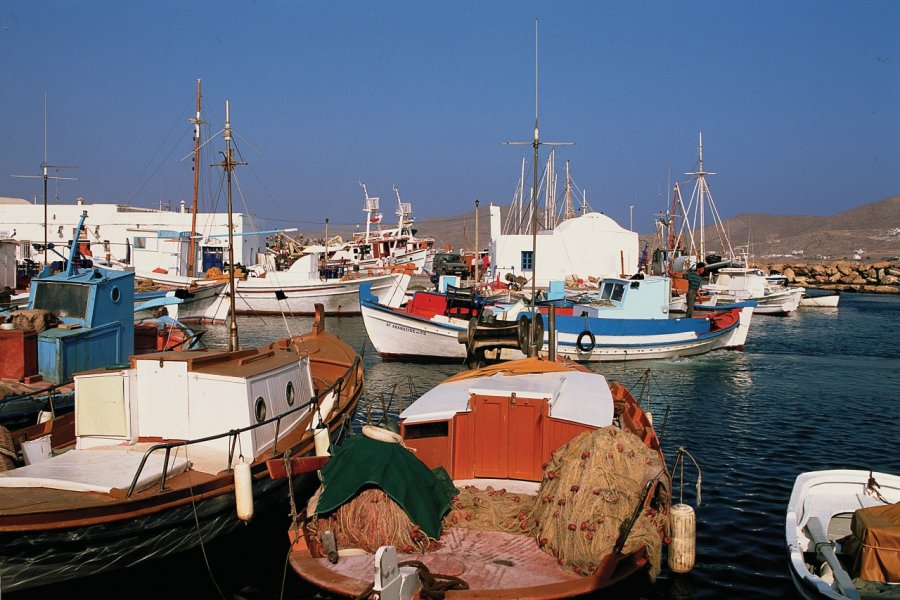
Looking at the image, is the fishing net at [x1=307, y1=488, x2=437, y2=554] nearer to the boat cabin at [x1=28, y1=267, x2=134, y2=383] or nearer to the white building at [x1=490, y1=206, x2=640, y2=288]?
the boat cabin at [x1=28, y1=267, x2=134, y2=383]

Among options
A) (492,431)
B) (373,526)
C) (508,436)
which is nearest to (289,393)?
(492,431)

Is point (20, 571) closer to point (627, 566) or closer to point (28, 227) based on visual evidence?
point (627, 566)

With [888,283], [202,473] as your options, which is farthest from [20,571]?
[888,283]

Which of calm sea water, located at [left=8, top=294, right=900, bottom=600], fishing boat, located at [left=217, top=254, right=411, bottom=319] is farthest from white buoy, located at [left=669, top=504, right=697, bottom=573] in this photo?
fishing boat, located at [left=217, top=254, right=411, bottom=319]

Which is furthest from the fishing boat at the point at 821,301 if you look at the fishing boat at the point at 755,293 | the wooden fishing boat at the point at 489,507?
the wooden fishing boat at the point at 489,507

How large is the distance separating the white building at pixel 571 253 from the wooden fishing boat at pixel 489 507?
4290 cm

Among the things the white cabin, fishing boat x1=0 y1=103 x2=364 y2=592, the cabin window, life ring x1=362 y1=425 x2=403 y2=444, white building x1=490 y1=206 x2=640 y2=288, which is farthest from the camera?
white building x1=490 y1=206 x2=640 y2=288

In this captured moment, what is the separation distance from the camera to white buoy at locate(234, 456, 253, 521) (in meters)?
10.4

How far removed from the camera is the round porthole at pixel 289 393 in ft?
45.4

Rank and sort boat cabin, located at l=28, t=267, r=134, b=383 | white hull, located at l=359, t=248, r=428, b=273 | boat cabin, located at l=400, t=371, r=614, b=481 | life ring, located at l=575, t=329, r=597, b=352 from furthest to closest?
1. white hull, located at l=359, t=248, r=428, b=273
2. life ring, located at l=575, t=329, r=597, b=352
3. boat cabin, located at l=28, t=267, r=134, b=383
4. boat cabin, located at l=400, t=371, r=614, b=481

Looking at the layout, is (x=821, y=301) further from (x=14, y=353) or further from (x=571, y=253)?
(x=14, y=353)

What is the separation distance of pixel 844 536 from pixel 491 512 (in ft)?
18.4

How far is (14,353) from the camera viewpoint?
54.5 ft

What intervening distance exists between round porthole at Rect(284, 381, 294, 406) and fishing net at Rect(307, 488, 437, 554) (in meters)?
4.11
